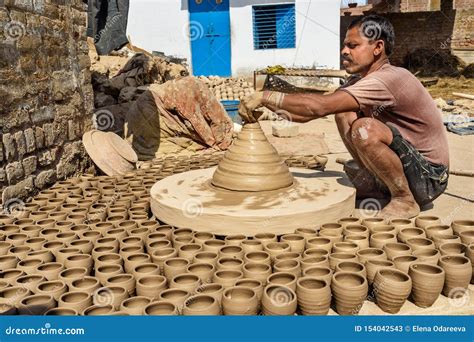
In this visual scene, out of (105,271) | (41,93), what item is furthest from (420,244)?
(41,93)

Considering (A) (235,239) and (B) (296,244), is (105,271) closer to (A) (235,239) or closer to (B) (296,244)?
(A) (235,239)

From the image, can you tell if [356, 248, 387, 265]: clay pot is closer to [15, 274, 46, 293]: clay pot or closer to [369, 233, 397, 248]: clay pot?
[369, 233, 397, 248]: clay pot

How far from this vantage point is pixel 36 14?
434 centimetres

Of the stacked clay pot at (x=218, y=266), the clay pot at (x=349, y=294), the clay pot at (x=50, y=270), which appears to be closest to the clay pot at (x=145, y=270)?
the stacked clay pot at (x=218, y=266)

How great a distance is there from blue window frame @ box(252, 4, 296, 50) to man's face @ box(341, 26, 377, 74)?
11.1 metres

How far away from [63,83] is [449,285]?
4002mm

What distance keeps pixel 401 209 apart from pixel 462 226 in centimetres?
45

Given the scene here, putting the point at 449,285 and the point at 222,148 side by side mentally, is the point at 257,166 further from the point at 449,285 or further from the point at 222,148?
the point at 222,148

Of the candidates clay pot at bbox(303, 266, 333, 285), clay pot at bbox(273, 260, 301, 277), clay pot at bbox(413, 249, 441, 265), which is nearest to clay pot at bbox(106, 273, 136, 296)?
clay pot at bbox(273, 260, 301, 277)

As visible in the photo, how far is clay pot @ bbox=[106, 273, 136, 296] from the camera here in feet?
8.16

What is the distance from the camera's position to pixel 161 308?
2.27m

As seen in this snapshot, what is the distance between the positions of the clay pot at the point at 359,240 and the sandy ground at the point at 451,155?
0.70 meters

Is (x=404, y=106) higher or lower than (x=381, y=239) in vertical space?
higher
